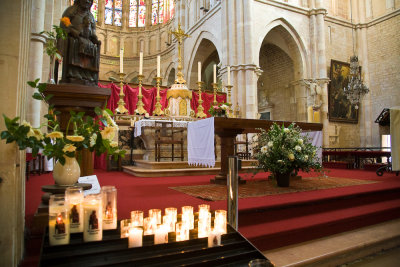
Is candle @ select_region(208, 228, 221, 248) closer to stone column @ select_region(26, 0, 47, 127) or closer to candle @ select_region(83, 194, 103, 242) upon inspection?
candle @ select_region(83, 194, 103, 242)

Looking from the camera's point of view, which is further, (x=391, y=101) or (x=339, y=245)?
(x=391, y=101)

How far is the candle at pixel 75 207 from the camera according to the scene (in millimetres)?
1566

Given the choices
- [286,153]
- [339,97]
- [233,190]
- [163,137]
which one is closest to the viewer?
[233,190]

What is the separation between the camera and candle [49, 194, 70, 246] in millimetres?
1478

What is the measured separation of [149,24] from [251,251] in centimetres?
1989

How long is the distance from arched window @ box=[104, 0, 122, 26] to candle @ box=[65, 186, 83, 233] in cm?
2015

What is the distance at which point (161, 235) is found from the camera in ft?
5.64

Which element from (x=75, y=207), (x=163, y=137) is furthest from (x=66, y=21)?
(x=163, y=137)

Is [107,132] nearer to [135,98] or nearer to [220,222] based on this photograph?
[220,222]

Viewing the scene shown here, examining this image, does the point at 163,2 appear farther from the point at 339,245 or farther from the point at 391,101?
the point at 339,245

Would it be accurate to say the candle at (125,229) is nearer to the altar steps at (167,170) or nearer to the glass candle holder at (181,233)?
the glass candle holder at (181,233)

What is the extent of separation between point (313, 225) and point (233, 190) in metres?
1.25

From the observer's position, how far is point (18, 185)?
1.60 m

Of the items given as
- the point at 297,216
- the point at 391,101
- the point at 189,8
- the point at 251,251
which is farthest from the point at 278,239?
the point at 189,8
